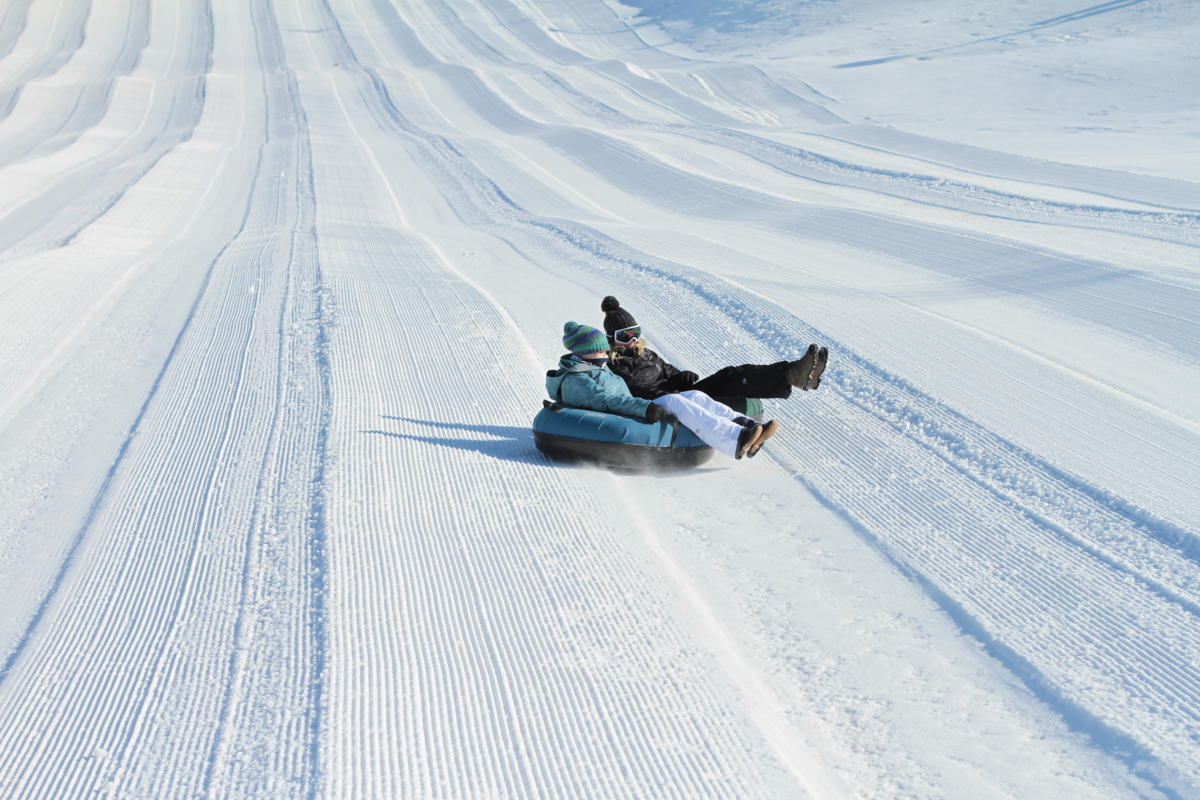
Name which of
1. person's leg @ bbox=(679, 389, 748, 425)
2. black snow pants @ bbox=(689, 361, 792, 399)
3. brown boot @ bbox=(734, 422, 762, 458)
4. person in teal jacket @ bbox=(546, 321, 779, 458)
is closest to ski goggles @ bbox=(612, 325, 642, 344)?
person in teal jacket @ bbox=(546, 321, 779, 458)

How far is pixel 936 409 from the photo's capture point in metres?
5.57

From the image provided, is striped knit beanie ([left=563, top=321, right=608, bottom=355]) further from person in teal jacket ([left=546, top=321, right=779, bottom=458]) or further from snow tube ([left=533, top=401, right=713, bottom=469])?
snow tube ([left=533, top=401, right=713, bottom=469])

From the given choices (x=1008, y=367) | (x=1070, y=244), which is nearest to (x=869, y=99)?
(x=1070, y=244)

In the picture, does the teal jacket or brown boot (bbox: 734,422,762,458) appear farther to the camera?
the teal jacket

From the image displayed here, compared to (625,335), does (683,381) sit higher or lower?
lower

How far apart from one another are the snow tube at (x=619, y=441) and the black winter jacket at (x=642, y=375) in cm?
42

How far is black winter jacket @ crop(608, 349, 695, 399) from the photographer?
17.3ft

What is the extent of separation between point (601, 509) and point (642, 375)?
107 centimetres

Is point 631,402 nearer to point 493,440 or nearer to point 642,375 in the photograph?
point 642,375

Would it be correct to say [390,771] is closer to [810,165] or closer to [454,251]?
[454,251]

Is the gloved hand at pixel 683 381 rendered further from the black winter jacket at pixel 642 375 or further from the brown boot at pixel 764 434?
the brown boot at pixel 764 434

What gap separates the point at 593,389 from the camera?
4.95 meters

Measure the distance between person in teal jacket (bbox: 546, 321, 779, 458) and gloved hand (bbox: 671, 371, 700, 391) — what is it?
309 millimetres

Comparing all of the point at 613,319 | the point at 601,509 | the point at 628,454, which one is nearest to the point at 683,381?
the point at 613,319
